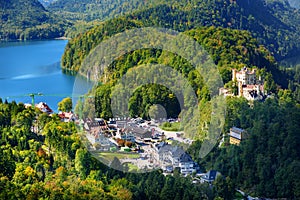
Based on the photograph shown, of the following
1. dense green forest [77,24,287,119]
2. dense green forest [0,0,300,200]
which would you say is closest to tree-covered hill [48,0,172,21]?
dense green forest [77,24,287,119]

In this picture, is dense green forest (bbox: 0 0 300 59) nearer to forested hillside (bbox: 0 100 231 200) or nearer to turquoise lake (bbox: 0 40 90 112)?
turquoise lake (bbox: 0 40 90 112)

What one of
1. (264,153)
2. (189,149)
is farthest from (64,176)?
(264,153)

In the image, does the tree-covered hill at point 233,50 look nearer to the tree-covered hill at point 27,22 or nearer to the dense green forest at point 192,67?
the dense green forest at point 192,67

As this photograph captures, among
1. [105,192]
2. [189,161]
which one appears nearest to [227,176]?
[189,161]

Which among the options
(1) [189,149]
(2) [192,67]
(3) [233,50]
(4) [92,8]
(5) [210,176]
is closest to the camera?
(5) [210,176]

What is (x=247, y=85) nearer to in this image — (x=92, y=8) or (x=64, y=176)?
(x=64, y=176)

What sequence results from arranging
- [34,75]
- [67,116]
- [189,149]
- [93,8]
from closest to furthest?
[189,149] < [67,116] < [34,75] < [93,8]
